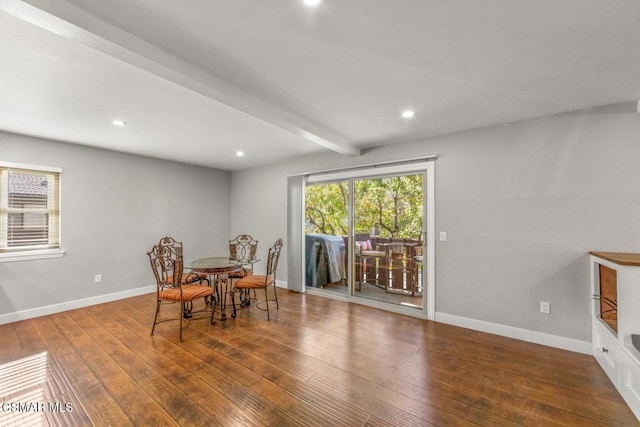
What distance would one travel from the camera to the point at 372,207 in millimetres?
4266

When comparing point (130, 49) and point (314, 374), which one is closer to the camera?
point (130, 49)

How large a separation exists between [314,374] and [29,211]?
438 cm

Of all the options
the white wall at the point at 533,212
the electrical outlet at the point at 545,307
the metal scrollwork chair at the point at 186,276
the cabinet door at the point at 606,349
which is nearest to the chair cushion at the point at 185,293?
the metal scrollwork chair at the point at 186,276

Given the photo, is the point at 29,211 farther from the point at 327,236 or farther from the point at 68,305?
the point at 327,236

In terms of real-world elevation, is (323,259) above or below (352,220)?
below

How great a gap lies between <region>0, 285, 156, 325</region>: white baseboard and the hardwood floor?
169mm

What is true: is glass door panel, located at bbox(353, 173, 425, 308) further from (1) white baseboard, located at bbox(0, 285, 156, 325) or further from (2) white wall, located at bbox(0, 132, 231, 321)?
(1) white baseboard, located at bbox(0, 285, 156, 325)

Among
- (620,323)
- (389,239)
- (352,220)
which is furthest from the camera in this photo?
(352,220)

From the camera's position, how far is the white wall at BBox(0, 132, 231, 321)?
11.9 feet

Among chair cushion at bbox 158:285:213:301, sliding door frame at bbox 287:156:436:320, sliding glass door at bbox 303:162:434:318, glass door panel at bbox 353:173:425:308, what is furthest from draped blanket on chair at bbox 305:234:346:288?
chair cushion at bbox 158:285:213:301

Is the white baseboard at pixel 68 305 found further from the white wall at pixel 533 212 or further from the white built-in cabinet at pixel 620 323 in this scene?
the white built-in cabinet at pixel 620 323

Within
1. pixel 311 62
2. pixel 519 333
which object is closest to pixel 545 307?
pixel 519 333

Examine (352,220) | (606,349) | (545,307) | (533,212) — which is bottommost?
(606,349)

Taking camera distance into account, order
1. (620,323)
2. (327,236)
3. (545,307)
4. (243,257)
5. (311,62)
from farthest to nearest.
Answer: (243,257), (327,236), (545,307), (620,323), (311,62)
